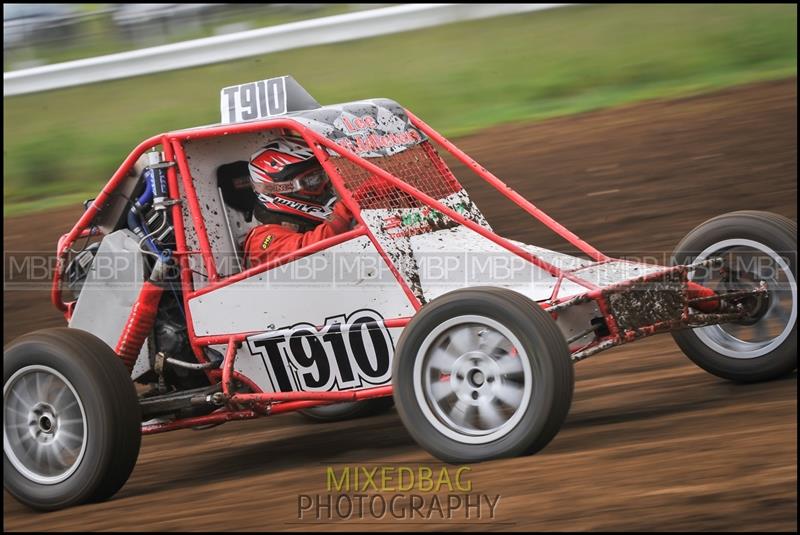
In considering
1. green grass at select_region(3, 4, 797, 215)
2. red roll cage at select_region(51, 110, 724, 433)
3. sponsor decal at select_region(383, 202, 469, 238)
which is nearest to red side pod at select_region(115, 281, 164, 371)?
red roll cage at select_region(51, 110, 724, 433)

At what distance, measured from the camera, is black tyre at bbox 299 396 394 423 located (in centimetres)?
646

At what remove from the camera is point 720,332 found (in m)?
5.62

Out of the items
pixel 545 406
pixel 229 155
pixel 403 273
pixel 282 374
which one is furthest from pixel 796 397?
pixel 229 155

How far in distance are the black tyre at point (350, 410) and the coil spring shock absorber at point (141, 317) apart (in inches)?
51.7

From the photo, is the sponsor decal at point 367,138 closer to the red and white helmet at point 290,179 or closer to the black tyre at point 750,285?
the red and white helmet at point 290,179

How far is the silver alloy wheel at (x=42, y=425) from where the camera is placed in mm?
5105

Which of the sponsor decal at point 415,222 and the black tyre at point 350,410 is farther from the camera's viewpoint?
the black tyre at point 350,410

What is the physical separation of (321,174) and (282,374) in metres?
0.96

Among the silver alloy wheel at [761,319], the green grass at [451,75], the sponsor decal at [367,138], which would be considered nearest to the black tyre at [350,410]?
the sponsor decal at [367,138]

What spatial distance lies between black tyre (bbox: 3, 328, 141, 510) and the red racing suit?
80 cm

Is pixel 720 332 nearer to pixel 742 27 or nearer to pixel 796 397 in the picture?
pixel 796 397

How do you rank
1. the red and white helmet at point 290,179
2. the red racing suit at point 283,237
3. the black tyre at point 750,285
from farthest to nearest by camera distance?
the red and white helmet at point 290,179 < the black tyre at point 750,285 < the red racing suit at point 283,237

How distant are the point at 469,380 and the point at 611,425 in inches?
34.0

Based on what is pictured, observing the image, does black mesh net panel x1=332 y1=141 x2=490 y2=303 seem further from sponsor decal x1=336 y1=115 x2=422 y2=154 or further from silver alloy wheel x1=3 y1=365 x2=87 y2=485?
silver alloy wheel x1=3 y1=365 x2=87 y2=485
